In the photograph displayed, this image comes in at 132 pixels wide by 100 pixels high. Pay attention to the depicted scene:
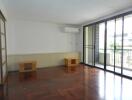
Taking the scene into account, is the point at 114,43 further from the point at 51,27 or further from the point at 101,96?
the point at 51,27

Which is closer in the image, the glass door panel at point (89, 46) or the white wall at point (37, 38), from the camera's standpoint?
the white wall at point (37, 38)

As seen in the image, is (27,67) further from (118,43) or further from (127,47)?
(127,47)

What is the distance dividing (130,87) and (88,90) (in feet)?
4.20

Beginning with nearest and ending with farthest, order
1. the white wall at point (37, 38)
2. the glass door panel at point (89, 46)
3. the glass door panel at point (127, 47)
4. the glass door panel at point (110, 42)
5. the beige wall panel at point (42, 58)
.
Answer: the glass door panel at point (127, 47) < the glass door panel at point (110, 42) < the beige wall panel at point (42, 58) < the white wall at point (37, 38) < the glass door panel at point (89, 46)

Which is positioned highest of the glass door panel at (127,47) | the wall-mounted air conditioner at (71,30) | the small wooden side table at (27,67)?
the wall-mounted air conditioner at (71,30)

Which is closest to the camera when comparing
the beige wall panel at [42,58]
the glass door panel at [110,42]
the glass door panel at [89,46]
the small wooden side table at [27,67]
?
the glass door panel at [110,42]

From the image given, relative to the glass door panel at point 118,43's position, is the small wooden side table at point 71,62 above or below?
below

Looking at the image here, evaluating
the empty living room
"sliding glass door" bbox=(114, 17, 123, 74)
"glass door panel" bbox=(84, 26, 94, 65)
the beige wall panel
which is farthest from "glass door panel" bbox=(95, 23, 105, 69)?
the beige wall panel

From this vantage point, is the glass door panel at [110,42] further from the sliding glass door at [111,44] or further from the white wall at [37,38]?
the white wall at [37,38]

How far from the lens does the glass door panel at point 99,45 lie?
5.51 m

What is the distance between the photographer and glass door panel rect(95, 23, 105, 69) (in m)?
5.51

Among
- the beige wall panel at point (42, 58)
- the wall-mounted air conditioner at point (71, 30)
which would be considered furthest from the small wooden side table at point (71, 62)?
the wall-mounted air conditioner at point (71, 30)

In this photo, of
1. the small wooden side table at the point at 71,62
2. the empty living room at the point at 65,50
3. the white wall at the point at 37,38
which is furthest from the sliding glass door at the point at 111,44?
the white wall at the point at 37,38

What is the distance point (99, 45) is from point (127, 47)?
163 cm
